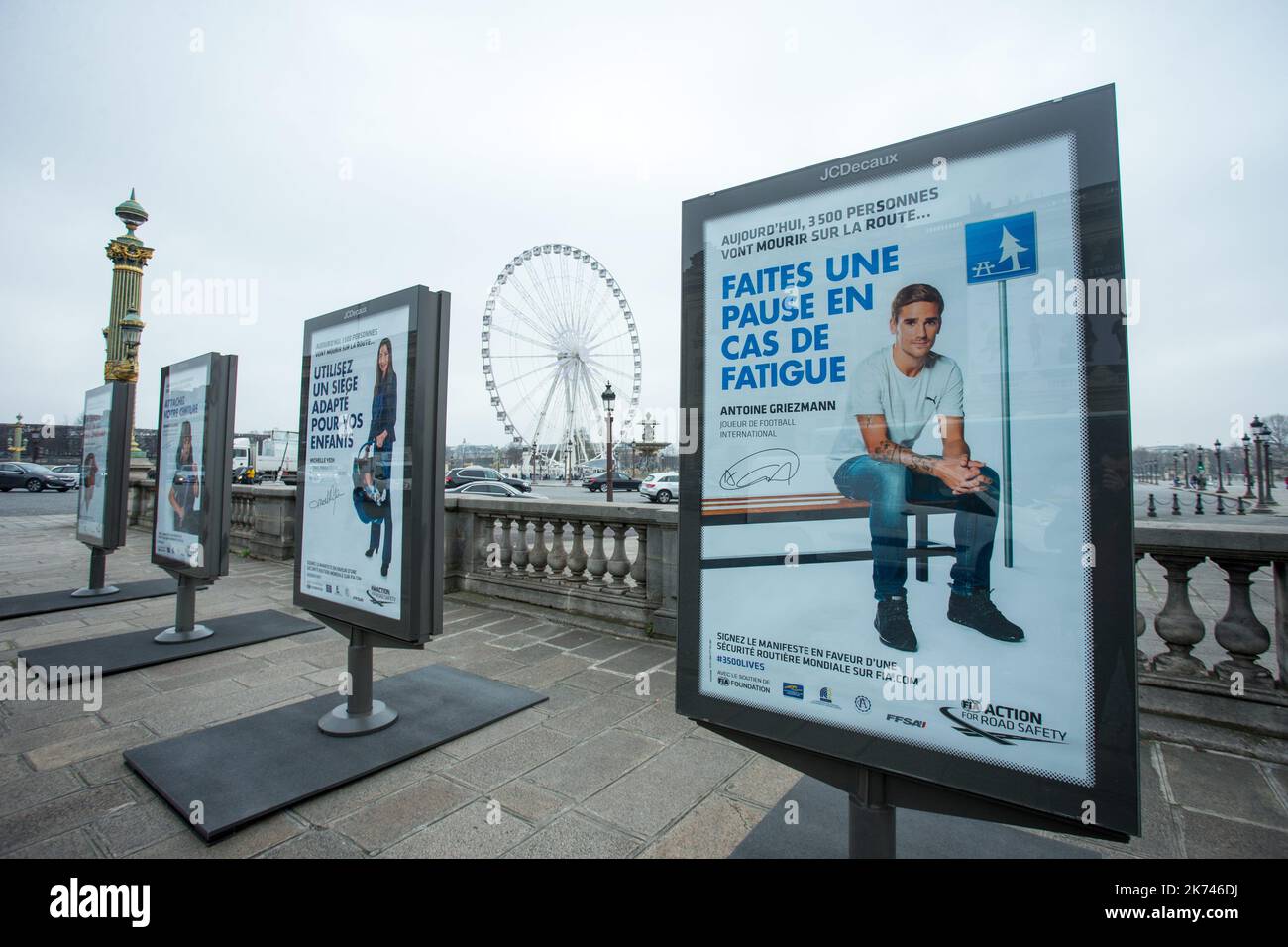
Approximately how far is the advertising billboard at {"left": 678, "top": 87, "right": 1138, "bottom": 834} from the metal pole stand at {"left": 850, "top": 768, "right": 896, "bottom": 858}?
12 centimetres

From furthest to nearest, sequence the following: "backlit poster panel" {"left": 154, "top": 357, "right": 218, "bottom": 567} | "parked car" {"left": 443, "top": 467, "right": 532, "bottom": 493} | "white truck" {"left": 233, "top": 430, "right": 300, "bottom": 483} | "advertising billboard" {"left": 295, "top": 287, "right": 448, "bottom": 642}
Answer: "white truck" {"left": 233, "top": 430, "right": 300, "bottom": 483}, "parked car" {"left": 443, "top": 467, "right": 532, "bottom": 493}, "backlit poster panel" {"left": 154, "top": 357, "right": 218, "bottom": 567}, "advertising billboard" {"left": 295, "top": 287, "right": 448, "bottom": 642}

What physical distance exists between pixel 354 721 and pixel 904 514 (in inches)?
125

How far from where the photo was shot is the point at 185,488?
203 inches

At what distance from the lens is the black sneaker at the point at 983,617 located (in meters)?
1.39

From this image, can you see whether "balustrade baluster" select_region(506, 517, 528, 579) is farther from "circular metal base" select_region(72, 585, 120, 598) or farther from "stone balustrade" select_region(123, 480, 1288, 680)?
"circular metal base" select_region(72, 585, 120, 598)

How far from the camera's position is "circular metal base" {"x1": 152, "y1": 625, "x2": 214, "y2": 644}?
5.05m

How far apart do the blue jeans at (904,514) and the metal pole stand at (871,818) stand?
1.70 ft

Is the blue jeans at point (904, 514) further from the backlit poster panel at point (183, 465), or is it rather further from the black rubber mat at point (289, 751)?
the backlit poster panel at point (183, 465)
